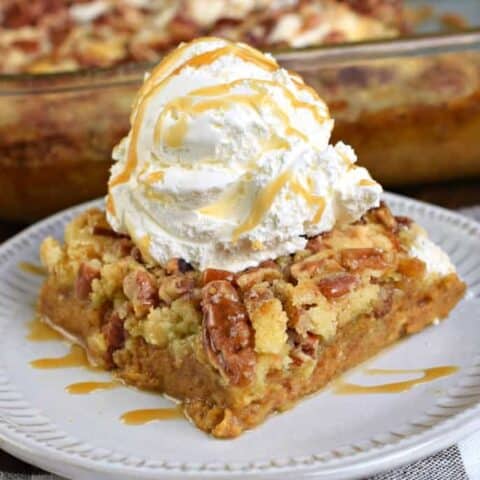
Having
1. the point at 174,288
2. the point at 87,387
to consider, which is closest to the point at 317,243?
the point at 174,288

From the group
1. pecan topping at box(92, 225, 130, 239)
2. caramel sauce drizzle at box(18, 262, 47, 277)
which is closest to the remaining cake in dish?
caramel sauce drizzle at box(18, 262, 47, 277)

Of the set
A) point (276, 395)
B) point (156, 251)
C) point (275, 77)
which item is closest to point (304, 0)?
point (275, 77)

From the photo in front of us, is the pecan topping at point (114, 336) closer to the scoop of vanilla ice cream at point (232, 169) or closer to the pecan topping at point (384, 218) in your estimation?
the scoop of vanilla ice cream at point (232, 169)

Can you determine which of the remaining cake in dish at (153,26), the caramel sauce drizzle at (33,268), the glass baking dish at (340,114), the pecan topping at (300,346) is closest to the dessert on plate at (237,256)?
the pecan topping at (300,346)

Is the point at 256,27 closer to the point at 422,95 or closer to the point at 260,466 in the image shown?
the point at 422,95

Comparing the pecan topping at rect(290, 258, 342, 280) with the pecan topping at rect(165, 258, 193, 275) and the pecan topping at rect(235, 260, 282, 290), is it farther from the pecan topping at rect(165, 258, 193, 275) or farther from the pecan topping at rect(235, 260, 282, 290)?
the pecan topping at rect(165, 258, 193, 275)

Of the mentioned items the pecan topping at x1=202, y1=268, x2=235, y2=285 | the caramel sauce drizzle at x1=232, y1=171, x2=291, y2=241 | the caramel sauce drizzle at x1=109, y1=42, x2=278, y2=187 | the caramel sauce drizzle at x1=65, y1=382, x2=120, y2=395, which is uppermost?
the caramel sauce drizzle at x1=109, y1=42, x2=278, y2=187

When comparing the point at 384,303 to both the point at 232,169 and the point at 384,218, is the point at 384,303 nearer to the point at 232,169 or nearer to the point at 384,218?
the point at 384,218
